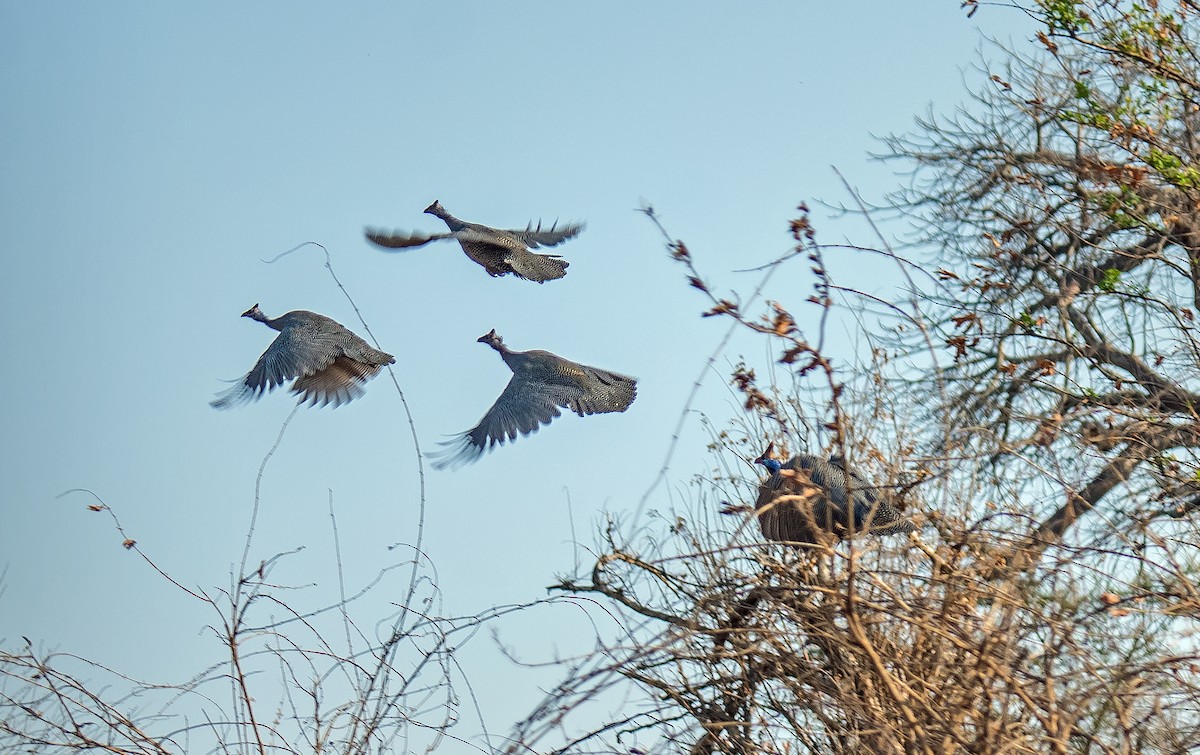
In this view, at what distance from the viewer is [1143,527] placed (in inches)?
132

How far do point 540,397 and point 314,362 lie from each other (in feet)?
4.27

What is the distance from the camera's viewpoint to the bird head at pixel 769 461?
575 centimetres

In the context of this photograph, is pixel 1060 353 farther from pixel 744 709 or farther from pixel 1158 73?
pixel 744 709

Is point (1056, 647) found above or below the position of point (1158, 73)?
below

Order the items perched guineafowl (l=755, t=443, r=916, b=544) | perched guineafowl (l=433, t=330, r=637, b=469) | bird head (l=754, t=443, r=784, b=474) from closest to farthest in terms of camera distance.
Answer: perched guineafowl (l=755, t=443, r=916, b=544), bird head (l=754, t=443, r=784, b=474), perched guineafowl (l=433, t=330, r=637, b=469)

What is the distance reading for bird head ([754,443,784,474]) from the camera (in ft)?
18.9

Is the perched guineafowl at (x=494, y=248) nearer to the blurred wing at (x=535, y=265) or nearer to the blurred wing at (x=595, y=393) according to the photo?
the blurred wing at (x=535, y=265)

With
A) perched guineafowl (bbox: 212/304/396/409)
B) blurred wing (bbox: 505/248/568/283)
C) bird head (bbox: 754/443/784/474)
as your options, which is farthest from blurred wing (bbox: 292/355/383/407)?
bird head (bbox: 754/443/784/474)

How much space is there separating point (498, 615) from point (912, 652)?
45.4 inches

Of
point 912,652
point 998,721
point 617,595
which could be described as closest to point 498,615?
point 912,652

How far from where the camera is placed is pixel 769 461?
588 centimetres

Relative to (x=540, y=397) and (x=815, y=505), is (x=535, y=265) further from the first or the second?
(x=815, y=505)

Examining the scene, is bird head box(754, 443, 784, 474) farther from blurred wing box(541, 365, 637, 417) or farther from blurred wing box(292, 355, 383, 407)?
blurred wing box(292, 355, 383, 407)

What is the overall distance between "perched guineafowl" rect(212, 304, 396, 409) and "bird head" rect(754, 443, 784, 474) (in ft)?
8.12
